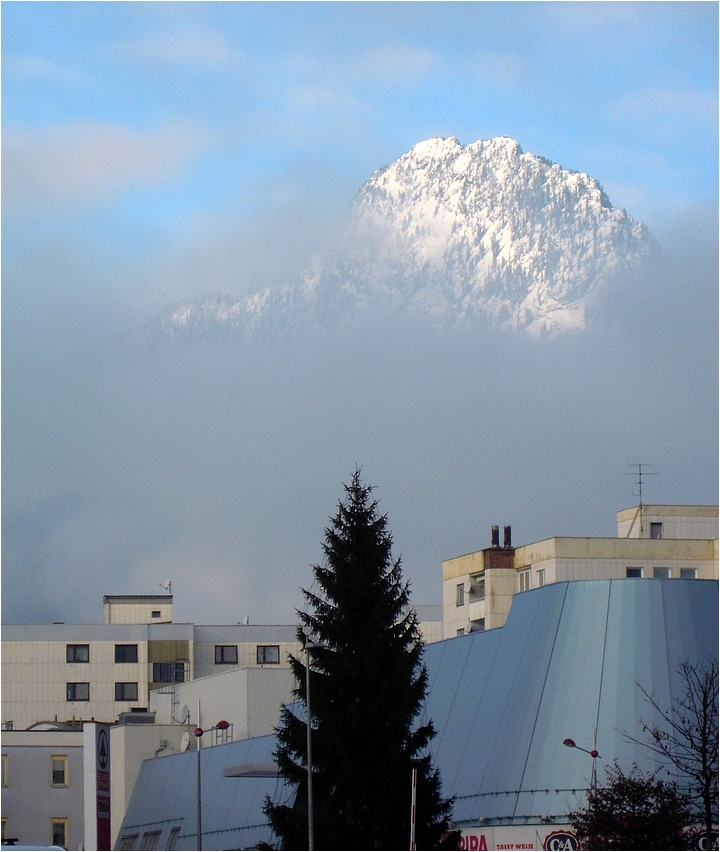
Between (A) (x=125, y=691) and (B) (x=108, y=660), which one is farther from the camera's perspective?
(B) (x=108, y=660)

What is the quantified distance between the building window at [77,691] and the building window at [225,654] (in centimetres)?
934

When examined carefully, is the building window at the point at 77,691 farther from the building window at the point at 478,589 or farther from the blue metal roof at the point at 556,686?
the blue metal roof at the point at 556,686

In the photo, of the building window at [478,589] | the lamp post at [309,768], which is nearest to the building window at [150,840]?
the building window at [478,589]

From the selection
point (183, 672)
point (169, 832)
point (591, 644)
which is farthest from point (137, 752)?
point (591, 644)

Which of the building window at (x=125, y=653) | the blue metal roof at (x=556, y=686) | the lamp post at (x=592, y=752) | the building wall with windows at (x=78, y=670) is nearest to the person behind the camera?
the lamp post at (x=592, y=752)

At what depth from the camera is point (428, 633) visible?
117 m

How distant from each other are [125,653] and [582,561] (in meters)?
36.9

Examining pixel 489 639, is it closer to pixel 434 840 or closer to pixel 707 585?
pixel 707 585

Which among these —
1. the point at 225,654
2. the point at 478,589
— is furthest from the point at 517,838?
the point at 225,654

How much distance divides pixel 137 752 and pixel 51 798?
23.0ft

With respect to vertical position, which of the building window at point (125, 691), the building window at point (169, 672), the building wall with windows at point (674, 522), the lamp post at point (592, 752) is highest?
the building wall with windows at point (674, 522)

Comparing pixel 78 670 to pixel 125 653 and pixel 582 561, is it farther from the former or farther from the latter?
pixel 582 561

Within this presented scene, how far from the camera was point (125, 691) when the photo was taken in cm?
11256

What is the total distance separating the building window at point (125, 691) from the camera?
4419 inches
